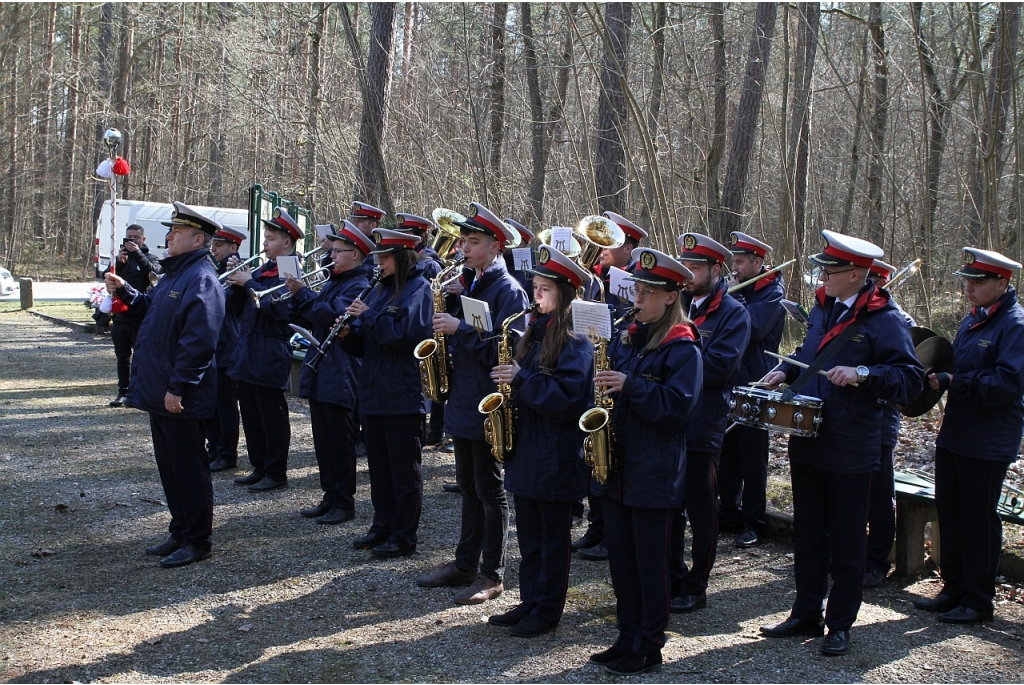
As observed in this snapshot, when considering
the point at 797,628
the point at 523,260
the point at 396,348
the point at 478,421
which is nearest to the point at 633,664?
the point at 797,628

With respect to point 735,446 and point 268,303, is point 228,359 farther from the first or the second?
point 735,446

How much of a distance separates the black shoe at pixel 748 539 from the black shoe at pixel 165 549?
12.3 feet

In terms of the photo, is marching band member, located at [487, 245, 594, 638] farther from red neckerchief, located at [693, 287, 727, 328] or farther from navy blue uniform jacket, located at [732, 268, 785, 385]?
navy blue uniform jacket, located at [732, 268, 785, 385]

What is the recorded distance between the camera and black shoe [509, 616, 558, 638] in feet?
15.6

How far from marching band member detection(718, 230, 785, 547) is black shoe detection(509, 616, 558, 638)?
2.15 m

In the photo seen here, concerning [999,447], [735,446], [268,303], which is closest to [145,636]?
[268,303]

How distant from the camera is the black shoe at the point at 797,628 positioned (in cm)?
482

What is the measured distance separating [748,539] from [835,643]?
193 cm


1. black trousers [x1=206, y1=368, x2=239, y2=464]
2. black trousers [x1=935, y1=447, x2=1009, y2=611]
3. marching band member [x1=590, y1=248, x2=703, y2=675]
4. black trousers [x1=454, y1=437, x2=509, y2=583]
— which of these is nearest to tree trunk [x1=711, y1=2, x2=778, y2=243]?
black trousers [x1=206, y1=368, x2=239, y2=464]

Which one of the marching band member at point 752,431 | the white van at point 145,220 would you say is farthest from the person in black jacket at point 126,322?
the white van at point 145,220

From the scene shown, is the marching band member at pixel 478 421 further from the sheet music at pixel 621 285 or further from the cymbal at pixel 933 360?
the cymbal at pixel 933 360

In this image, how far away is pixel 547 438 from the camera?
185 inches

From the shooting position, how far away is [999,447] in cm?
507

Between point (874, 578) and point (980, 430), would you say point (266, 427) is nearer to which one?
point (874, 578)
